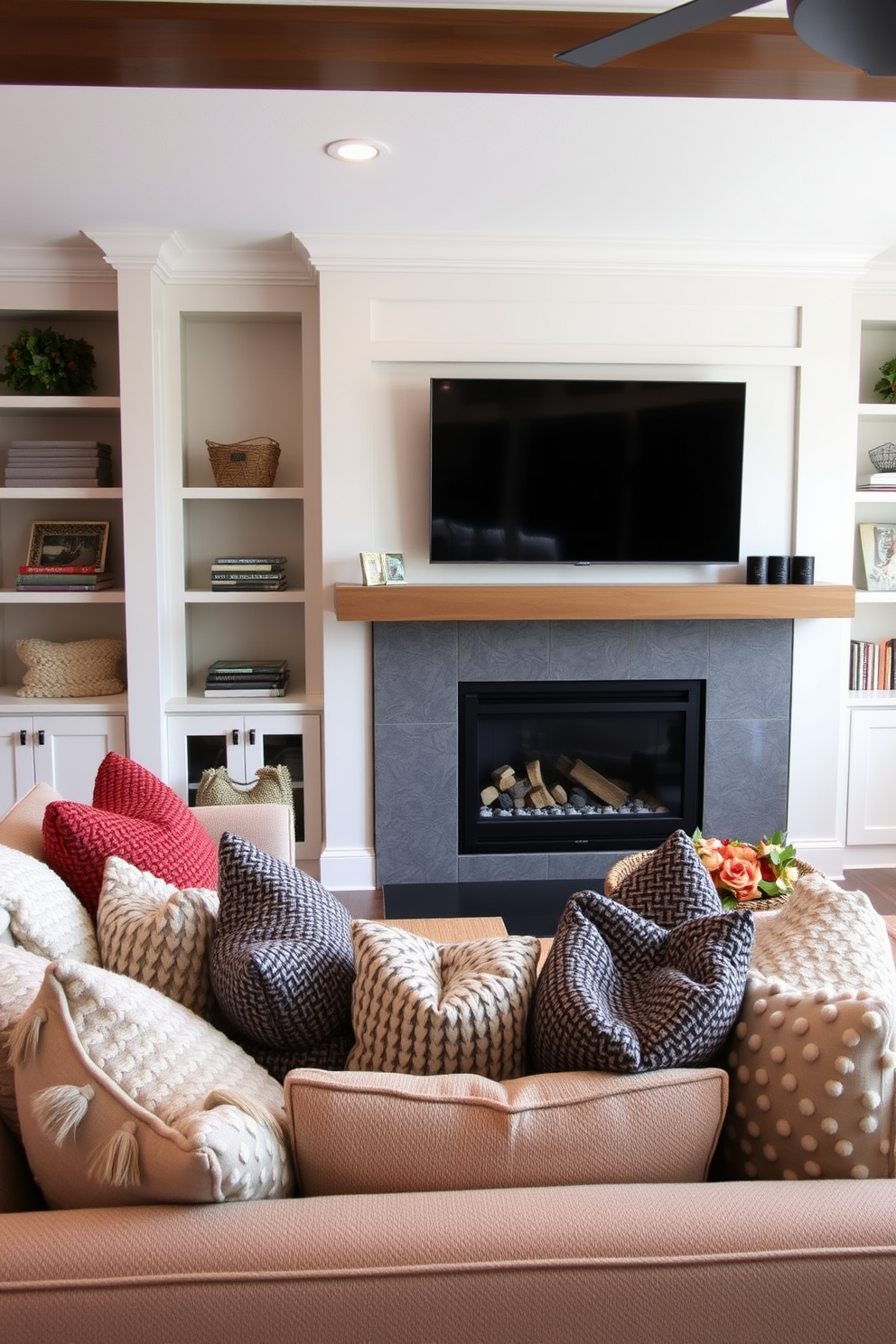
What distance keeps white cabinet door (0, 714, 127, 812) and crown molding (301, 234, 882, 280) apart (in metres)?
1.89

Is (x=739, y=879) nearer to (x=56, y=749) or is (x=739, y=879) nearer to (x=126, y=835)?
(x=126, y=835)

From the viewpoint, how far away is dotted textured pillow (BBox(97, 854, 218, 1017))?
1.46 m

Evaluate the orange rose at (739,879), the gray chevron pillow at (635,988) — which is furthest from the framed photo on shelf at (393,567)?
Answer: the gray chevron pillow at (635,988)

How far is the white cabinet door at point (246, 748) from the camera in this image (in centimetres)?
411

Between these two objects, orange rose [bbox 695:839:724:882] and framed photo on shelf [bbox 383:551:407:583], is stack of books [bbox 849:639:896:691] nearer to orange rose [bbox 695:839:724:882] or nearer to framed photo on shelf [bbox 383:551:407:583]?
framed photo on shelf [bbox 383:551:407:583]

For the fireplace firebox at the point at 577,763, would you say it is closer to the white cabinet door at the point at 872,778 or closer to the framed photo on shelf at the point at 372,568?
the framed photo on shelf at the point at 372,568

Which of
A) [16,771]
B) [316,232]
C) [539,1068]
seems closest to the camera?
[539,1068]

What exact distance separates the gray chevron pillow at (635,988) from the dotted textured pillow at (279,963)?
0.93 feet

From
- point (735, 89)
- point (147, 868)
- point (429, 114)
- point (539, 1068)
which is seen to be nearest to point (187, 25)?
point (429, 114)

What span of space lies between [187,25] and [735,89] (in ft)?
3.47

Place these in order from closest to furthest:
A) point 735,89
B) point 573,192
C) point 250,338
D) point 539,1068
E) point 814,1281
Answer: point 814,1281 < point 539,1068 < point 735,89 < point 573,192 < point 250,338

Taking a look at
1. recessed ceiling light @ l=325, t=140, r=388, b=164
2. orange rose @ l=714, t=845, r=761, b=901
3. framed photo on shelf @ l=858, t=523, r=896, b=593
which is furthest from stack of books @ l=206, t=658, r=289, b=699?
framed photo on shelf @ l=858, t=523, r=896, b=593

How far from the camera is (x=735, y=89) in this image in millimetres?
Result: 2129

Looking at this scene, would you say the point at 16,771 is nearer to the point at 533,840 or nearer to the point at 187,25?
Answer: the point at 533,840
